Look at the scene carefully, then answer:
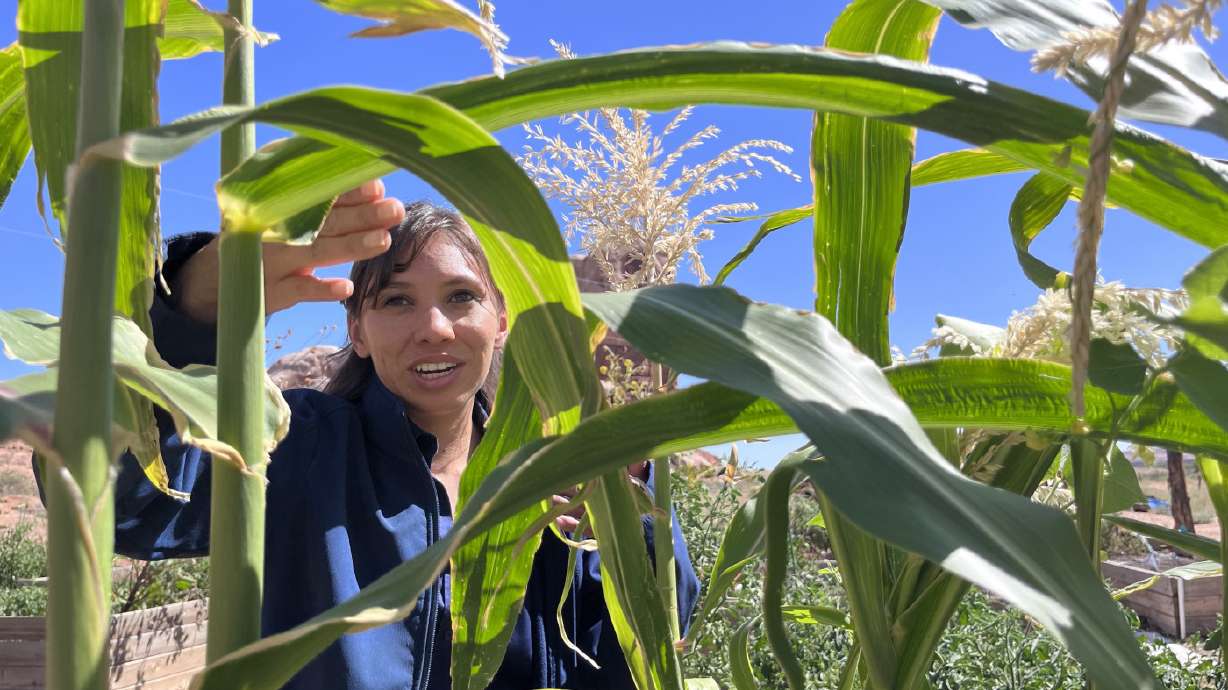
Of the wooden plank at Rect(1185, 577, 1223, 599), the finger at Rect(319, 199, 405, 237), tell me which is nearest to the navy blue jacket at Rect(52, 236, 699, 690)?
the finger at Rect(319, 199, 405, 237)

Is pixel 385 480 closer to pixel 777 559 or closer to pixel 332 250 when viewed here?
pixel 332 250

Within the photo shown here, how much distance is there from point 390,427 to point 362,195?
952 mm

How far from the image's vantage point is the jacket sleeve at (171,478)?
0.77 metres

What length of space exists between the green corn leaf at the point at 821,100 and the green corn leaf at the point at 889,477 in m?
0.10

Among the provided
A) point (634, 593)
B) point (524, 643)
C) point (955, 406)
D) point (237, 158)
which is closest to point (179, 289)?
point (237, 158)

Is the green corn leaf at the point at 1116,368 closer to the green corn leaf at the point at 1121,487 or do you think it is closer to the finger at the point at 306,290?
the green corn leaf at the point at 1121,487

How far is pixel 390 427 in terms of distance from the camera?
4.76 feet

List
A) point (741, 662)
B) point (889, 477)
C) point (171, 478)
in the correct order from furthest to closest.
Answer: point (171, 478), point (741, 662), point (889, 477)

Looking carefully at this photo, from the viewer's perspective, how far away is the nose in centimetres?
151

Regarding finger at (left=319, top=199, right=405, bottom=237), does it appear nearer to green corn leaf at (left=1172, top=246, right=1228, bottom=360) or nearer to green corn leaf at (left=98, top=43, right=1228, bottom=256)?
green corn leaf at (left=98, top=43, right=1228, bottom=256)

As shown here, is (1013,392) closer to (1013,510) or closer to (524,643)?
(1013,510)

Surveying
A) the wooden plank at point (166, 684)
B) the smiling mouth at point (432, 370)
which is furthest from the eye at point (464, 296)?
the wooden plank at point (166, 684)

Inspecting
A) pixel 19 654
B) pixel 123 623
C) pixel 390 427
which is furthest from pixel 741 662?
pixel 19 654

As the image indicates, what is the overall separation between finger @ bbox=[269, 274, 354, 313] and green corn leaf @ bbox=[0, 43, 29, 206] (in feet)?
0.56
